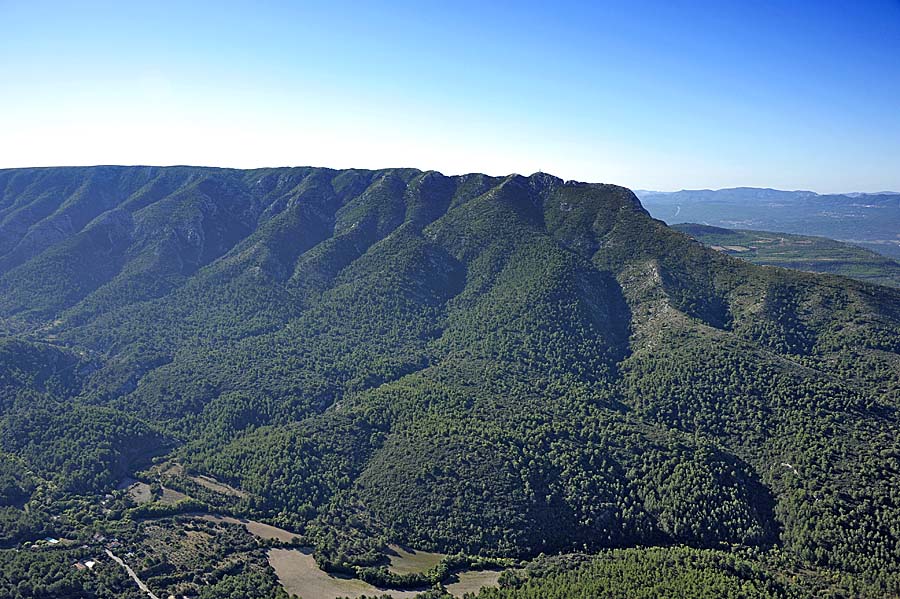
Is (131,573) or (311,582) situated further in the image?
(311,582)

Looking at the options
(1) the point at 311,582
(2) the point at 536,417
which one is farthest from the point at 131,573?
(2) the point at 536,417

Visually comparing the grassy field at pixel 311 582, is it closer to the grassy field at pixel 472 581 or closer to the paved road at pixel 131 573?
the grassy field at pixel 472 581

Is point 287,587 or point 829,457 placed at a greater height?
point 829,457

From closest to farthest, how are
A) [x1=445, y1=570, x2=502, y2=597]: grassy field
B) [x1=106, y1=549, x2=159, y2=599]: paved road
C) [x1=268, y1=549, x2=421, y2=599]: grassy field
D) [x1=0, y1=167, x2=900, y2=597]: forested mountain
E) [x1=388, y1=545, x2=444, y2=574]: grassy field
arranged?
1. [x1=106, y1=549, x2=159, y2=599]: paved road
2. [x1=445, y1=570, x2=502, y2=597]: grassy field
3. [x1=268, y1=549, x2=421, y2=599]: grassy field
4. [x1=388, y1=545, x2=444, y2=574]: grassy field
5. [x1=0, y1=167, x2=900, y2=597]: forested mountain

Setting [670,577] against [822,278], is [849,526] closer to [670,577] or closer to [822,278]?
[670,577]

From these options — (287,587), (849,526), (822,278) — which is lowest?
(287,587)

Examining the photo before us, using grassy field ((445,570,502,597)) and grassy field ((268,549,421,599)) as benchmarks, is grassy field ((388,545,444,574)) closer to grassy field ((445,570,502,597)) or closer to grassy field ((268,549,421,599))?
grassy field ((268,549,421,599))

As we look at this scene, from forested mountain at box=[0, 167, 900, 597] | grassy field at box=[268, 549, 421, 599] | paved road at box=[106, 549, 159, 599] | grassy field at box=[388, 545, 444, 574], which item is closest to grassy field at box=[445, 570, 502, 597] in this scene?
forested mountain at box=[0, 167, 900, 597]

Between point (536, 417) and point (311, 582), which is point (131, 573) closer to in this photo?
point (311, 582)

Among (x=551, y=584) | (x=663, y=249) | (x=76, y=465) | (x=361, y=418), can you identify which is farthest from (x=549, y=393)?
(x=76, y=465)
